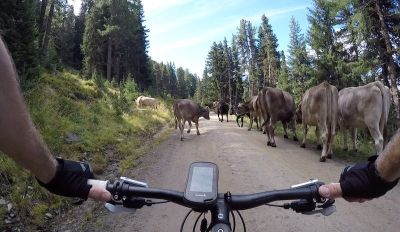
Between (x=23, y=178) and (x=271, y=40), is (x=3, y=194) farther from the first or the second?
(x=271, y=40)

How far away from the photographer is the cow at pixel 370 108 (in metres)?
11.0

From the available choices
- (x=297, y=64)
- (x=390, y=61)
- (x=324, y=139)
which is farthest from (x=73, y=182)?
(x=297, y=64)

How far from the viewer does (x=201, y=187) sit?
6.16 ft

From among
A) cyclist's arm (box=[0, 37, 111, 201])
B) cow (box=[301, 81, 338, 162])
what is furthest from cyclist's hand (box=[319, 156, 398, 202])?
cow (box=[301, 81, 338, 162])

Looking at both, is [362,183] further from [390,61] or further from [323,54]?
[323,54]

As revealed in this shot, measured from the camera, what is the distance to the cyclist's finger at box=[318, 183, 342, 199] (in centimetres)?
187

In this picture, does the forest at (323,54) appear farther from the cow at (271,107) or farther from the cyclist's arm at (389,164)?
the cyclist's arm at (389,164)

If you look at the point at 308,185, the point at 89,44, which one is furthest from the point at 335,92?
the point at 89,44

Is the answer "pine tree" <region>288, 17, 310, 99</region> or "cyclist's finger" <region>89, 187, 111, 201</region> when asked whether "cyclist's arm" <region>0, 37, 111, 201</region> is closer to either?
"cyclist's finger" <region>89, 187, 111, 201</region>

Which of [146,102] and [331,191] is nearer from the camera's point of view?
[331,191]

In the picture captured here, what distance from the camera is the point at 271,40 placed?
2773 inches

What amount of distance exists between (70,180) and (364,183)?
4.32 feet

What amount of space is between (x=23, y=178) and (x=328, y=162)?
25.4ft

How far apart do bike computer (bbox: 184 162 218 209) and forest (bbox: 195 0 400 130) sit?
16.1 meters
